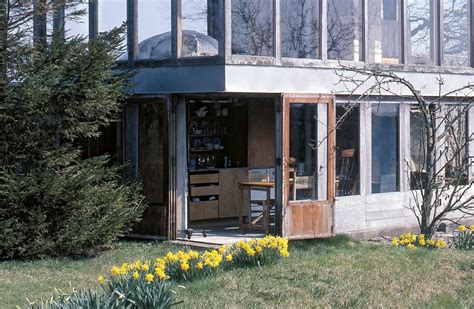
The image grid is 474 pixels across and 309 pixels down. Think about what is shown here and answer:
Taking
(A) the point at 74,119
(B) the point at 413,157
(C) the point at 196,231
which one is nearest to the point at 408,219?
(B) the point at 413,157

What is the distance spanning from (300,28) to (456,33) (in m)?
3.96

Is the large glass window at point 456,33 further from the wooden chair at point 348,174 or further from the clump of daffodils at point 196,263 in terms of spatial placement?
the clump of daffodils at point 196,263

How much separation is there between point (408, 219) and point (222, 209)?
138 inches

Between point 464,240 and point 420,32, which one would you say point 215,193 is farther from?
point 464,240

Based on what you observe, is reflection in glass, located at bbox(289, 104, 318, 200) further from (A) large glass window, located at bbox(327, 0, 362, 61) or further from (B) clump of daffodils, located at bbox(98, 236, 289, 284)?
(B) clump of daffodils, located at bbox(98, 236, 289, 284)

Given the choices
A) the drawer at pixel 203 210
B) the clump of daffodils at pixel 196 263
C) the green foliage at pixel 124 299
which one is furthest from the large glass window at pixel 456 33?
the green foliage at pixel 124 299

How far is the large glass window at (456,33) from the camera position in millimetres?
16359

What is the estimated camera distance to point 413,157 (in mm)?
16062

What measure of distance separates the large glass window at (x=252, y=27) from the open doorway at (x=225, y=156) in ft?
8.00

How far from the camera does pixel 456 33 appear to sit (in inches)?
650

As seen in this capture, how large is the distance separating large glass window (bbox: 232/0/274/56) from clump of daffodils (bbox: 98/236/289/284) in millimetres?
4167

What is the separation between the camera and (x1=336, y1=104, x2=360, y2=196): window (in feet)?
48.4

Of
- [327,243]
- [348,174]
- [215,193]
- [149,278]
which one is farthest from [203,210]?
[149,278]

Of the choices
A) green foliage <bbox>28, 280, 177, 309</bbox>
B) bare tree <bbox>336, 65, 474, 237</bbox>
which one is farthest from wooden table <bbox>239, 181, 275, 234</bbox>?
green foliage <bbox>28, 280, 177, 309</bbox>
